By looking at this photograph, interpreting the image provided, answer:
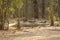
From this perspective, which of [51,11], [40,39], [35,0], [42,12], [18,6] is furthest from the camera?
[42,12]

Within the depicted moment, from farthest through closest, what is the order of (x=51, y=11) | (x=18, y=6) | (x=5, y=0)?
(x=51, y=11)
(x=18, y=6)
(x=5, y=0)

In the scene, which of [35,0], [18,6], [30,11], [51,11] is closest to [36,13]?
[35,0]

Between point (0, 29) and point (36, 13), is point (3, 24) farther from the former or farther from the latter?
point (36, 13)

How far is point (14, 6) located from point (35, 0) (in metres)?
22.1

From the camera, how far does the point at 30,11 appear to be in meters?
52.2

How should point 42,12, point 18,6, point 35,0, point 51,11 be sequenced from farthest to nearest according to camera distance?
point 42,12 → point 35,0 → point 51,11 → point 18,6

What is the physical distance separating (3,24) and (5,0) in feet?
6.74

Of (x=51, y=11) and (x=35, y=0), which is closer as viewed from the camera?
(x=51, y=11)

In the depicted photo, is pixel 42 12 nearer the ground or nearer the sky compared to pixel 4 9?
nearer the ground

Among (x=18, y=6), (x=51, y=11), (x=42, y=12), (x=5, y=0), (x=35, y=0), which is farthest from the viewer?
(x=42, y=12)

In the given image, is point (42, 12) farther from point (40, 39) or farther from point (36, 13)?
point (40, 39)

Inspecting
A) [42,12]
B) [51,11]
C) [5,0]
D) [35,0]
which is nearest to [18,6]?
[5,0]

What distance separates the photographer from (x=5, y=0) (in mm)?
20734

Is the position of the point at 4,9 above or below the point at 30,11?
above
